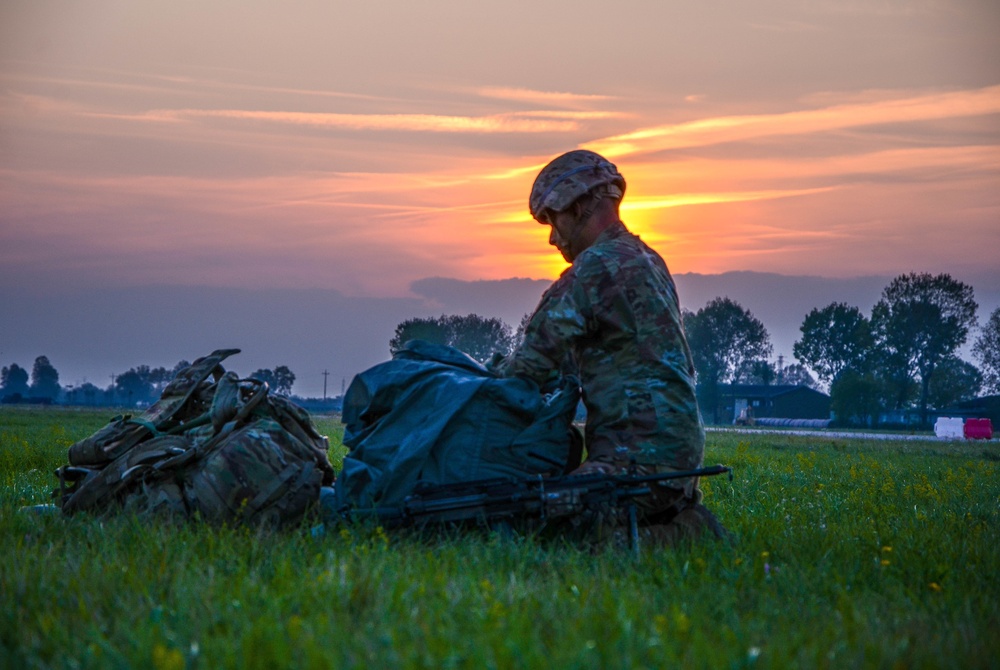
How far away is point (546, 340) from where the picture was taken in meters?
6.21

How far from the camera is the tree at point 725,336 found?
139 meters

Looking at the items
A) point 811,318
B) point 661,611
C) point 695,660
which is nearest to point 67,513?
point 661,611

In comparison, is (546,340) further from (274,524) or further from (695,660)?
(695,660)

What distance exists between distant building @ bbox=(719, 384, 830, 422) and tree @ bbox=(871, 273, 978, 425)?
66.0 ft

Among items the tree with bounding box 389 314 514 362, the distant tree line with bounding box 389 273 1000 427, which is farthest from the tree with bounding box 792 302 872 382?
the tree with bounding box 389 314 514 362

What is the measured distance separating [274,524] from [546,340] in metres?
2.05

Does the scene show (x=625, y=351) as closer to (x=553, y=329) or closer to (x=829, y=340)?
(x=553, y=329)

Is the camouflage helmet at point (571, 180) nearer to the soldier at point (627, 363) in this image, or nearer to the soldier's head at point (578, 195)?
the soldier's head at point (578, 195)

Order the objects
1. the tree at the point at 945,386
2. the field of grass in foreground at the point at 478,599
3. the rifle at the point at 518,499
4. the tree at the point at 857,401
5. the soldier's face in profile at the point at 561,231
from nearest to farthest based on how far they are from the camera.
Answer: the field of grass in foreground at the point at 478,599
the rifle at the point at 518,499
the soldier's face in profile at the point at 561,231
the tree at the point at 857,401
the tree at the point at 945,386

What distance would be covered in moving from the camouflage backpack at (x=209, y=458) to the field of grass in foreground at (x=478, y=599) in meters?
0.28

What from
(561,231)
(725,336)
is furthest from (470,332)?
(561,231)

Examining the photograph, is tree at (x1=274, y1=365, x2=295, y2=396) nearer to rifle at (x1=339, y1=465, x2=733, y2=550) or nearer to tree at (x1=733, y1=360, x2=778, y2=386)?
tree at (x1=733, y1=360, x2=778, y2=386)

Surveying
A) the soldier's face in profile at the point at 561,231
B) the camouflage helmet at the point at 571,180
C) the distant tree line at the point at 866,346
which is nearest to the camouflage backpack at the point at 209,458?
the soldier's face in profile at the point at 561,231

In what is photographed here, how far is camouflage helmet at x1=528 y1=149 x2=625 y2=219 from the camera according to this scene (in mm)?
6598
